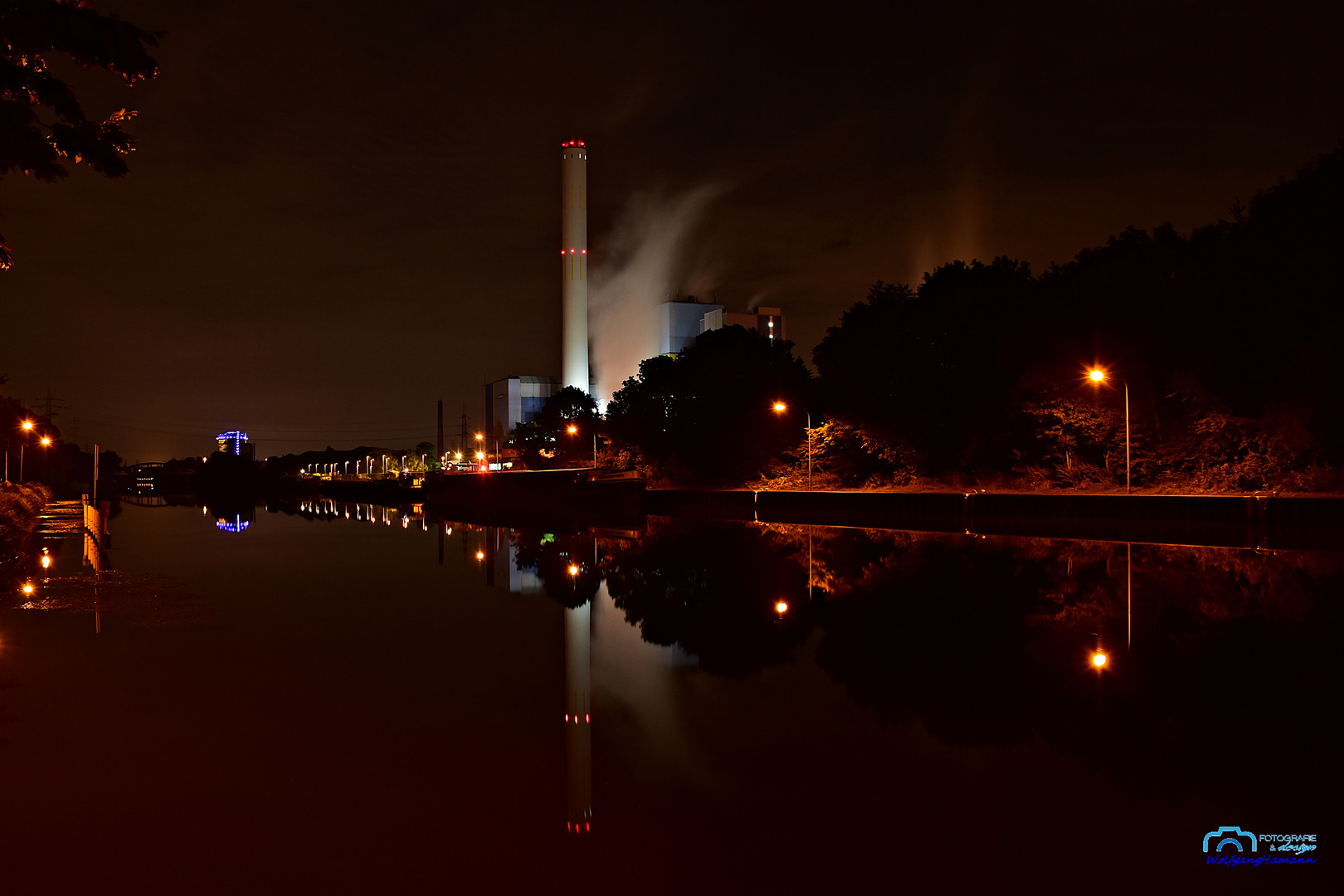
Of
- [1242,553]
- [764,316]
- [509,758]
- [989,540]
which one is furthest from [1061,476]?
[764,316]

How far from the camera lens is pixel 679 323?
4857 inches

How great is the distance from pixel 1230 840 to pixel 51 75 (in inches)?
470

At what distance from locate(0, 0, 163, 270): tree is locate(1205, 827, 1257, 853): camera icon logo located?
10.8m

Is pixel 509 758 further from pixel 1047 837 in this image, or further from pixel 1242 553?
pixel 1242 553

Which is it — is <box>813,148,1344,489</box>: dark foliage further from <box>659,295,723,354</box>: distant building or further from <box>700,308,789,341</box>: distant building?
<box>700,308,789,341</box>: distant building

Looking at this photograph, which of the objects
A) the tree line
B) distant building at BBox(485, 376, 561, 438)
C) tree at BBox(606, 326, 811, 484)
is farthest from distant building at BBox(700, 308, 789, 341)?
the tree line

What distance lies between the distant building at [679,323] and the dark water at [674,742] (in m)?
109

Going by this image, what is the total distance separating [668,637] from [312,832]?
6767 millimetres

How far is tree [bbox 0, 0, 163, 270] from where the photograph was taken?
29.9 ft

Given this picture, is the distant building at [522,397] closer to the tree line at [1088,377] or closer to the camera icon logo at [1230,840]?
the tree line at [1088,377]

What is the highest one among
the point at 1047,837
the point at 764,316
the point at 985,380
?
the point at 764,316

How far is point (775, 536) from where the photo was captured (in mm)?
30484

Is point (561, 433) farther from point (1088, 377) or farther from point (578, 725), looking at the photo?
point (578, 725)

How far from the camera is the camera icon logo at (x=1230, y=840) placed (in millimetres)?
5012
